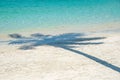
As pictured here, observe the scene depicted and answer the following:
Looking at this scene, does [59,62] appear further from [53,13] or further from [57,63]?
[53,13]

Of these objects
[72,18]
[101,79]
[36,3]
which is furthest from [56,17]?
[101,79]

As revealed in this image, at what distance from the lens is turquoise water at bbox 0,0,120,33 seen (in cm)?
1917

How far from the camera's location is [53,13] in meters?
22.5

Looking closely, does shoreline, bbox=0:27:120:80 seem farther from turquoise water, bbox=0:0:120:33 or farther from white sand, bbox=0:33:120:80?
turquoise water, bbox=0:0:120:33

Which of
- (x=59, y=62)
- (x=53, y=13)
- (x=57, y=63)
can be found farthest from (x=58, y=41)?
(x=53, y=13)

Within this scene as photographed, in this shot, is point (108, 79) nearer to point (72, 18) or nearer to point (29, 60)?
point (29, 60)

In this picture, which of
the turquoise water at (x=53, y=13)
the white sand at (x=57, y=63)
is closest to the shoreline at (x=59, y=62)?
the white sand at (x=57, y=63)

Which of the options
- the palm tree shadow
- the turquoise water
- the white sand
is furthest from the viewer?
the turquoise water

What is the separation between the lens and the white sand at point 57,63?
9311 millimetres

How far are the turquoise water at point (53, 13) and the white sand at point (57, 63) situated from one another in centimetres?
575

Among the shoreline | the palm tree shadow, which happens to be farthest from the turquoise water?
the shoreline

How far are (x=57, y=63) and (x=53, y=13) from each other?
12252 mm

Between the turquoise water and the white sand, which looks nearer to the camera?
the white sand

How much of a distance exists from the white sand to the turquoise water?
5.75 meters
